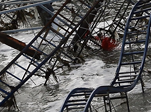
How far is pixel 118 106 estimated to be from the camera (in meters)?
6.38

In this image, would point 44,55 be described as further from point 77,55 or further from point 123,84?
point 123,84

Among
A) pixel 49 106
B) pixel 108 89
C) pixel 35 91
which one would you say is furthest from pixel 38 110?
pixel 108 89

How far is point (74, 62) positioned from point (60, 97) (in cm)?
252

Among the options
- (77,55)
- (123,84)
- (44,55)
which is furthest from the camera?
(77,55)

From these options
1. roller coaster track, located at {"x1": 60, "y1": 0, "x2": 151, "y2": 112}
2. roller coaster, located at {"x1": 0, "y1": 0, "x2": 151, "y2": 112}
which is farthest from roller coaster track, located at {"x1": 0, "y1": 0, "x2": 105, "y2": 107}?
roller coaster track, located at {"x1": 60, "y1": 0, "x2": 151, "y2": 112}

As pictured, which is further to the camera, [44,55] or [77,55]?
[77,55]

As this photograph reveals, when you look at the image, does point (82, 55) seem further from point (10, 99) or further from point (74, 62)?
point (10, 99)

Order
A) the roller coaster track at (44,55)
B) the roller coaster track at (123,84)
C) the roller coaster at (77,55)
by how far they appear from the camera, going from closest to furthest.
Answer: the roller coaster track at (123,84), the roller coaster at (77,55), the roller coaster track at (44,55)

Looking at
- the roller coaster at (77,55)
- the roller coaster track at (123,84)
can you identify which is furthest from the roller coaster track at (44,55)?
the roller coaster track at (123,84)

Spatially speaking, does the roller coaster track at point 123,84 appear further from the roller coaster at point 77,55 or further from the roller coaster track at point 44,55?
the roller coaster track at point 44,55

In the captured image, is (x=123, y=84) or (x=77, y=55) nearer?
(x=123, y=84)

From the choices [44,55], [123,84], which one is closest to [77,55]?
[44,55]

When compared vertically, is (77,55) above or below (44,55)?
below

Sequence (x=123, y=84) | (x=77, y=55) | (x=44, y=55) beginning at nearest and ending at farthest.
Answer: (x=123, y=84)
(x=44, y=55)
(x=77, y=55)
